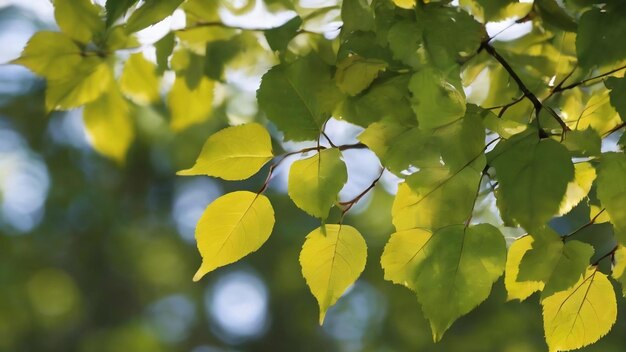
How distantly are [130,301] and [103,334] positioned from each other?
22cm

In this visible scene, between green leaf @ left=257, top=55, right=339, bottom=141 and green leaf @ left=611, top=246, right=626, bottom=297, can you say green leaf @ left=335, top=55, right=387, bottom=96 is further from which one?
green leaf @ left=611, top=246, right=626, bottom=297

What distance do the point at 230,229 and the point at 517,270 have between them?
0.43 ft

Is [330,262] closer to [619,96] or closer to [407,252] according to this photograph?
[407,252]

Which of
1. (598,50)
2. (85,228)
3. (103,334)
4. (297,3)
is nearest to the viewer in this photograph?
(598,50)

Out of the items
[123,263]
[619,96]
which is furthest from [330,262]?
[123,263]

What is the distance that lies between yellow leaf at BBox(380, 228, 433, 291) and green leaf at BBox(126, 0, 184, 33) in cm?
13

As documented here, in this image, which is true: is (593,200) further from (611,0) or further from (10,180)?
(10,180)

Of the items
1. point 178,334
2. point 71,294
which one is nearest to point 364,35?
point 178,334

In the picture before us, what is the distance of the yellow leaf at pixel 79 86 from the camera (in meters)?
0.43

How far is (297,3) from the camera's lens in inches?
17.0

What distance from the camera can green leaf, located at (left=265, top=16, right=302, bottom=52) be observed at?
35 cm

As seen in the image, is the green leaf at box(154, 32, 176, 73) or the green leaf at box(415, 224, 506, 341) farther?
the green leaf at box(154, 32, 176, 73)

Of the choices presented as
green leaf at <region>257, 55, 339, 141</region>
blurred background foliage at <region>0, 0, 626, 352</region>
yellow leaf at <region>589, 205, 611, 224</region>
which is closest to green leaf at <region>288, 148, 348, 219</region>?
green leaf at <region>257, 55, 339, 141</region>

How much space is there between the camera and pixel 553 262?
0.31 metres
